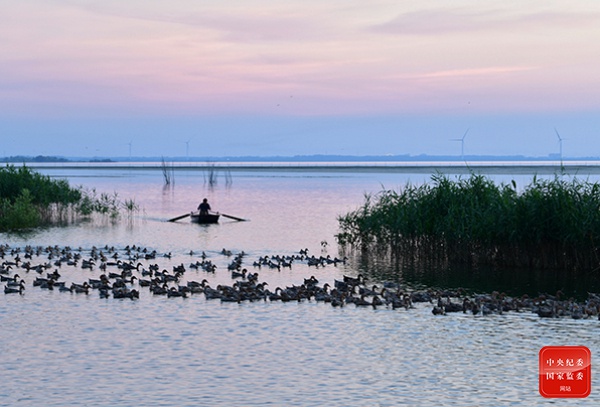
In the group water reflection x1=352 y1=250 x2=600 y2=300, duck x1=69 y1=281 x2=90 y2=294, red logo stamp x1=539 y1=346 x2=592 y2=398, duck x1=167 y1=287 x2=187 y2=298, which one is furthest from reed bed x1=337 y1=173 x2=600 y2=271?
red logo stamp x1=539 y1=346 x2=592 y2=398

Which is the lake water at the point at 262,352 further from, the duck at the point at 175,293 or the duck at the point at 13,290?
the duck at the point at 13,290

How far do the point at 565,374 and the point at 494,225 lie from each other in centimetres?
1960

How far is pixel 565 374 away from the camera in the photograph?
19047 mm

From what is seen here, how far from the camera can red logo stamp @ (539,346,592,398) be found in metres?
18.6

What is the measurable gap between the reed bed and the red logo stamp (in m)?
16.7

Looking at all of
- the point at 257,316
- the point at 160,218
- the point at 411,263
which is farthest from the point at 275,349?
the point at 160,218

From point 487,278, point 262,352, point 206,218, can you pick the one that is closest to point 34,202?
point 206,218

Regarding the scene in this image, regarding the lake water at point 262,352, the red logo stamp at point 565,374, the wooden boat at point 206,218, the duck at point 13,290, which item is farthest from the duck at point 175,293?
the wooden boat at point 206,218

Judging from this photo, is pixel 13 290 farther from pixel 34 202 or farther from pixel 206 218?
pixel 206 218

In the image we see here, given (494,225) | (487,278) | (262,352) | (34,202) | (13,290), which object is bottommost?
(262,352)

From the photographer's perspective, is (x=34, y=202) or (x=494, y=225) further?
(x=34, y=202)

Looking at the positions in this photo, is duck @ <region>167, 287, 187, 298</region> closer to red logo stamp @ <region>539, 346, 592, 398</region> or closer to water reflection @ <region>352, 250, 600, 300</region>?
water reflection @ <region>352, 250, 600, 300</region>

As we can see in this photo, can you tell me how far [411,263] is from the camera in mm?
41125

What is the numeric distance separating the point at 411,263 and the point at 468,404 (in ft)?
74.2
